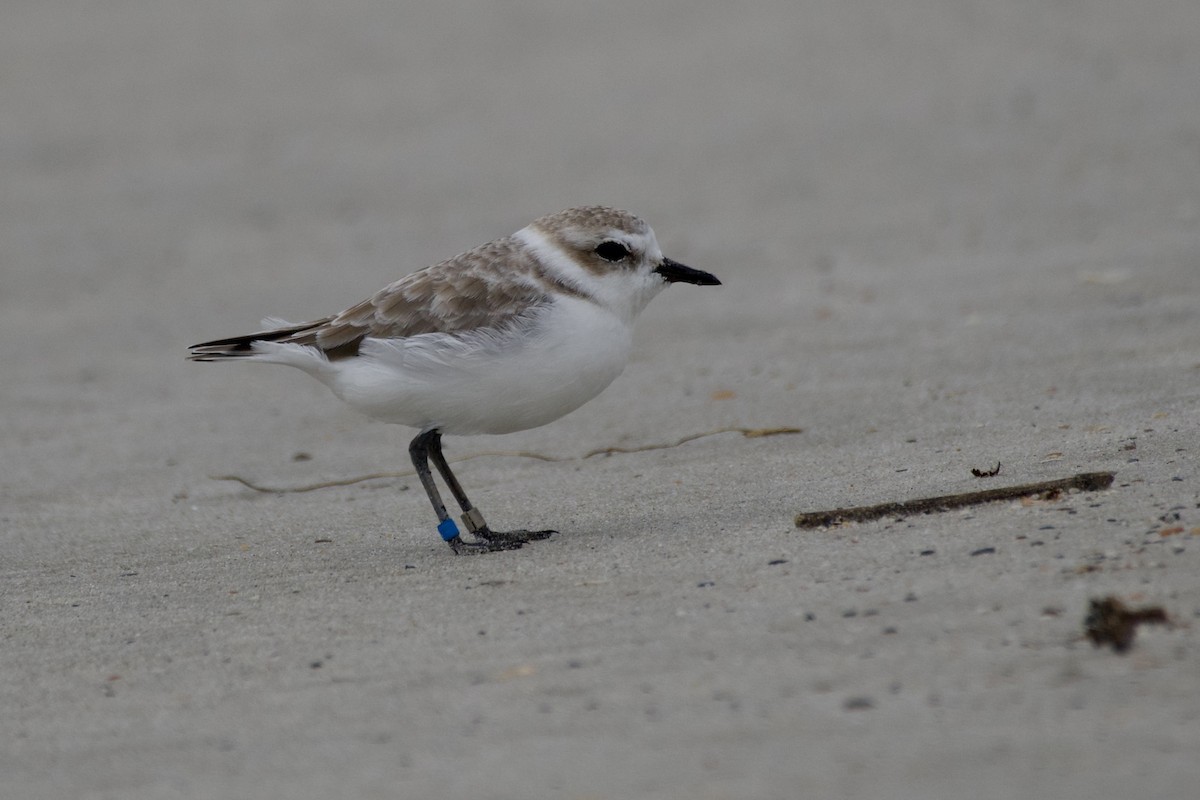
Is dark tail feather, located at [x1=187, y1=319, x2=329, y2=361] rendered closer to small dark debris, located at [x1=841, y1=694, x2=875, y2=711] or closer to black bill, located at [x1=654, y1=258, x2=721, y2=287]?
black bill, located at [x1=654, y1=258, x2=721, y2=287]

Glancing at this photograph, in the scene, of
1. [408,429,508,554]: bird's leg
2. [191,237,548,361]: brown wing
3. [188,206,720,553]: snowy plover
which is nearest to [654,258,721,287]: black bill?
[188,206,720,553]: snowy plover

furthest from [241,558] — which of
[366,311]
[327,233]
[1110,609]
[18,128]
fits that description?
[18,128]

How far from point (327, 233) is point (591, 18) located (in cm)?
359

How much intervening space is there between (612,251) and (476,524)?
3.45ft

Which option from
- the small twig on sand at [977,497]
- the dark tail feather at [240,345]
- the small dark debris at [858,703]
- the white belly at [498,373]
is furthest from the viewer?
the dark tail feather at [240,345]

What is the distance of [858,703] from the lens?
10.6ft

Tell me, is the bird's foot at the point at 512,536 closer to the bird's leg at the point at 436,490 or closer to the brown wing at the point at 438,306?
the bird's leg at the point at 436,490

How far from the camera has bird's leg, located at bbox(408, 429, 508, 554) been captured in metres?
5.07

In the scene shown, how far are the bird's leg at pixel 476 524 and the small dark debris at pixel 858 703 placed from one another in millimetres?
1970

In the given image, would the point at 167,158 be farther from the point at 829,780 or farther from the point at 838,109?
the point at 829,780

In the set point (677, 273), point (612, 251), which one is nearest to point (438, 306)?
point (612, 251)

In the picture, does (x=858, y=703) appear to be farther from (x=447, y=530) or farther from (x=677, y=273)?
(x=677, y=273)

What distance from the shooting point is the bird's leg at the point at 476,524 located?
509 cm

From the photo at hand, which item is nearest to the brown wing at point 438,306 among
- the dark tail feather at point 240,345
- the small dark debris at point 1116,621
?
the dark tail feather at point 240,345
